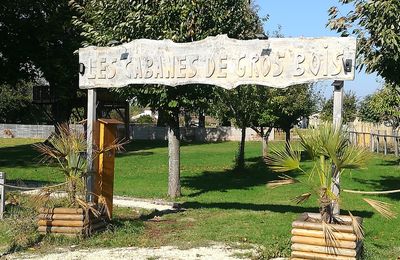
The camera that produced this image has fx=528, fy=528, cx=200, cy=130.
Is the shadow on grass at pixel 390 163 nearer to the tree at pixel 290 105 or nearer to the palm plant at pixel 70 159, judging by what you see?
the tree at pixel 290 105

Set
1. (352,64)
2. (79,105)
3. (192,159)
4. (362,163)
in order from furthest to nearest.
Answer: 1. (79,105)
2. (192,159)
3. (352,64)
4. (362,163)

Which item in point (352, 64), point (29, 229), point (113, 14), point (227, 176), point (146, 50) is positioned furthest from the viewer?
point (227, 176)

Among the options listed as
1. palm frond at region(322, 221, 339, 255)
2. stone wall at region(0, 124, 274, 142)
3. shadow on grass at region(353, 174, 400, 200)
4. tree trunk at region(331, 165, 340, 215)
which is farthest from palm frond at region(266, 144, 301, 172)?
stone wall at region(0, 124, 274, 142)

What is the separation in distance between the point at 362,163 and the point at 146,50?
14.9 feet

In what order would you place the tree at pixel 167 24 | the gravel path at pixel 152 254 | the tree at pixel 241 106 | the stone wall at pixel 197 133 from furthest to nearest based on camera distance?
the stone wall at pixel 197 133 < the tree at pixel 241 106 < the tree at pixel 167 24 < the gravel path at pixel 152 254

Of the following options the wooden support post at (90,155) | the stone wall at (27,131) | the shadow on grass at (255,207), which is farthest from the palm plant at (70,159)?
the stone wall at (27,131)

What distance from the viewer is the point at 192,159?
27734 millimetres

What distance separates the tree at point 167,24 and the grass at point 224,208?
9.17 feet

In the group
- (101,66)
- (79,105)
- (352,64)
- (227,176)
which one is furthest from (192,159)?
(352,64)

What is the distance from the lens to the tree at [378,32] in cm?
1047

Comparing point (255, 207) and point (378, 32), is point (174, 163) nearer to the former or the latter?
point (255, 207)

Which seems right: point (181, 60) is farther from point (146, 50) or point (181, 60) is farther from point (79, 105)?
point (79, 105)

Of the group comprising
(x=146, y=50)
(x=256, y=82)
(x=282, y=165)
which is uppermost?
(x=146, y=50)

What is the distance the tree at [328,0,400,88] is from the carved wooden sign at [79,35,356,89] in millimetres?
2561
